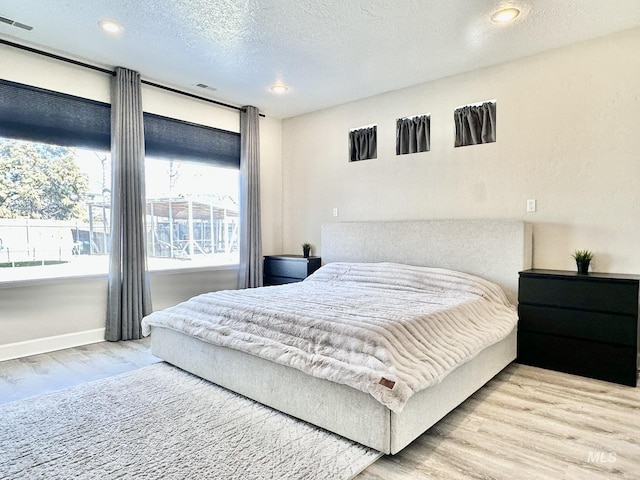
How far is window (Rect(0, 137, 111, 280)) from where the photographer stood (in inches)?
134

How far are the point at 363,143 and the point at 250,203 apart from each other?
161 centimetres

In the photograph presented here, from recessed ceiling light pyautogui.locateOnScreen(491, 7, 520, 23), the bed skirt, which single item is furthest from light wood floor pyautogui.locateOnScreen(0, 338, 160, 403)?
recessed ceiling light pyautogui.locateOnScreen(491, 7, 520, 23)

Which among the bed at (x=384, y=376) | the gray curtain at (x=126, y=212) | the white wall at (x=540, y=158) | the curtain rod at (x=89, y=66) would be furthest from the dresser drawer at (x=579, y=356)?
the curtain rod at (x=89, y=66)

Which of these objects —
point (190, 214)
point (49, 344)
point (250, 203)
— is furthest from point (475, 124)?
point (49, 344)

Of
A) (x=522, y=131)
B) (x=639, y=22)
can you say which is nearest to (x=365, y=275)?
(x=522, y=131)

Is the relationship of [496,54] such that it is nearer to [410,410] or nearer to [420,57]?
[420,57]

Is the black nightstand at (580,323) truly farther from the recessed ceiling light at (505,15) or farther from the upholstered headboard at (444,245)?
the recessed ceiling light at (505,15)

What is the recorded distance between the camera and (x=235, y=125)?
5.12 metres

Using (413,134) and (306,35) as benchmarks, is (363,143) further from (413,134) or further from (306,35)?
(306,35)

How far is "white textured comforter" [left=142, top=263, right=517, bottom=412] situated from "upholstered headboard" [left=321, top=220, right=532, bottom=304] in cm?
23

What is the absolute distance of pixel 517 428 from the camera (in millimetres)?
2197

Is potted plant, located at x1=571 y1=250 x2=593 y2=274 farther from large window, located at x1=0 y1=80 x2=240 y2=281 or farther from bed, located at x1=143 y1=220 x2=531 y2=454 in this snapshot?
large window, located at x1=0 y1=80 x2=240 y2=281

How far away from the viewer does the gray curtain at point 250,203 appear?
5.05m

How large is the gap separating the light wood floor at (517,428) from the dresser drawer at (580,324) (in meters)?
0.32
